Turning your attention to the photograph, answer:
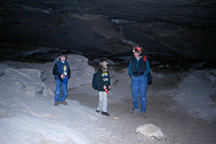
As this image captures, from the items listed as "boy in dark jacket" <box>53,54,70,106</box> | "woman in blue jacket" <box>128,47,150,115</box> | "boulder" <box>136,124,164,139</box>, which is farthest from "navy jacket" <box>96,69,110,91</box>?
"boulder" <box>136,124,164,139</box>

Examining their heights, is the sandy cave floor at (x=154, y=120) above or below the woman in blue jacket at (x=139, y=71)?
below

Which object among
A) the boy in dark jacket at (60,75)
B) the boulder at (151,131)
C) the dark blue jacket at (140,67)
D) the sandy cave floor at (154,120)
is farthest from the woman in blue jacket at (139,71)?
the boy in dark jacket at (60,75)

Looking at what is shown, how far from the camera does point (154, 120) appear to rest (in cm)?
533

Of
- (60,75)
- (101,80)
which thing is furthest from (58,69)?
(101,80)

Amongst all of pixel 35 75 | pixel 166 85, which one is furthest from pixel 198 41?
pixel 35 75

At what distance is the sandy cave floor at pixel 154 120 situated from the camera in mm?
4121

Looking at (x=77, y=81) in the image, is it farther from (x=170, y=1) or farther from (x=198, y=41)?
(x=198, y=41)

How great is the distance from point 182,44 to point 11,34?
10761 mm

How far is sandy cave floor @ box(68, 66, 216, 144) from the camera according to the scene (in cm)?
412

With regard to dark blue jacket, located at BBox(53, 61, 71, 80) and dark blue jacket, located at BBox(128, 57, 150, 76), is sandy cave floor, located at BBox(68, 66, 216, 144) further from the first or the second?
dark blue jacket, located at BBox(53, 61, 71, 80)

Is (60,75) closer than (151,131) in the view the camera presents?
No

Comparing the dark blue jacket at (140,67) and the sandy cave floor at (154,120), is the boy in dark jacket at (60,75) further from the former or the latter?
the dark blue jacket at (140,67)

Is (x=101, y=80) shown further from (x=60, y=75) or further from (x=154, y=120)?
(x=154, y=120)

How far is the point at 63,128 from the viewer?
3.88m
